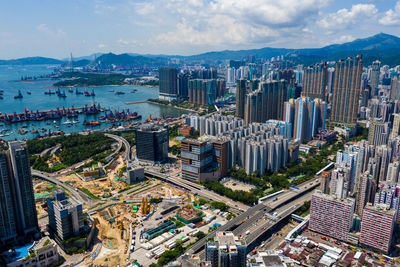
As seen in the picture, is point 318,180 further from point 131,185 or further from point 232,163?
point 131,185

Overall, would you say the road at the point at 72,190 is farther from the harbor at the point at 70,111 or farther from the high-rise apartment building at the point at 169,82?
the high-rise apartment building at the point at 169,82

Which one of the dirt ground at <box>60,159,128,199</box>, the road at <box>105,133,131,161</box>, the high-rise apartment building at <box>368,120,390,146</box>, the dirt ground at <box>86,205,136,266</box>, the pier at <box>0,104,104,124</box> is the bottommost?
the dirt ground at <box>86,205,136,266</box>

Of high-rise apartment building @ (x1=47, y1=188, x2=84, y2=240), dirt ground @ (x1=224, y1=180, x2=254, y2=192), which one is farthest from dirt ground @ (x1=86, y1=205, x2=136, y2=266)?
dirt ground @ (x1=224, y1=180, x2=254, y2=192)

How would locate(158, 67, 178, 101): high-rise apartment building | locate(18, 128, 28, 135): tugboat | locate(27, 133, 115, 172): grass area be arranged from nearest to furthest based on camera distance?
1. locate(27, 133, 115, 172): grass area
2. locate(18, 128, 28, 135): tugboat
3. locate(158, 67, 178, 101): high-rise apartment building

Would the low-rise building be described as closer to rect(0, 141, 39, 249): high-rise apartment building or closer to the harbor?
rect(0, 141, 39, 249): high-rise apartment building

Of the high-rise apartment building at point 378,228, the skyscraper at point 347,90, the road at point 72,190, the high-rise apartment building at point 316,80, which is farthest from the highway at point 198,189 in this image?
the high-rise apartment building at point 316,80

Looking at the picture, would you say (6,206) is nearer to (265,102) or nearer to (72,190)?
(72,190)
